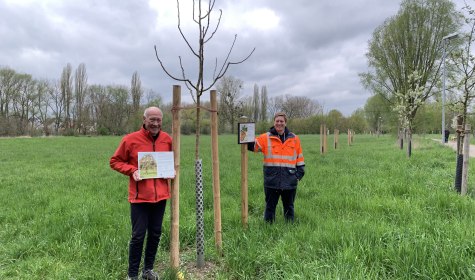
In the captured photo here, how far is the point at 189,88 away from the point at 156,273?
215 cm

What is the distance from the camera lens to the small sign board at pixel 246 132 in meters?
4.42

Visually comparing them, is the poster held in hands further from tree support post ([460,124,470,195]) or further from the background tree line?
the background tree line

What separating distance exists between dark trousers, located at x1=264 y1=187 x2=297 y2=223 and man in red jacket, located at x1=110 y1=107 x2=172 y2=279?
195 cm

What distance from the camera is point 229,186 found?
803cm

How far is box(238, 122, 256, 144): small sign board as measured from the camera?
174 inches

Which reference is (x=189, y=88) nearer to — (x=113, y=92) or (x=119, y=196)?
(x=119, y=196)

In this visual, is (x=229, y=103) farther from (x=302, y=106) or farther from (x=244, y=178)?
(x=302, y=106)

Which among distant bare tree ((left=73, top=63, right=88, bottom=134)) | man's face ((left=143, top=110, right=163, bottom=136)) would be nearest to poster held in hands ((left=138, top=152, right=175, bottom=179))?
man's face ((left=143, top=110, right=163, bottom=136))

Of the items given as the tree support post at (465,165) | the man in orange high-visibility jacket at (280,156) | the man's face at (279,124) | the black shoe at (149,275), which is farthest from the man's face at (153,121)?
the tree support post at (465,165)

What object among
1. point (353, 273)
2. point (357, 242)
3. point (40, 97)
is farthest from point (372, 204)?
point (40, 97)

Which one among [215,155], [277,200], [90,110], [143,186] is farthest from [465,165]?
[90,110]

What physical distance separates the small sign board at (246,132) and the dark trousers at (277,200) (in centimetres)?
97

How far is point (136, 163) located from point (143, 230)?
735 mm

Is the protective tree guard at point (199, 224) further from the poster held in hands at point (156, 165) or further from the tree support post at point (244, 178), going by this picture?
the tree support post at point (244, 178)
